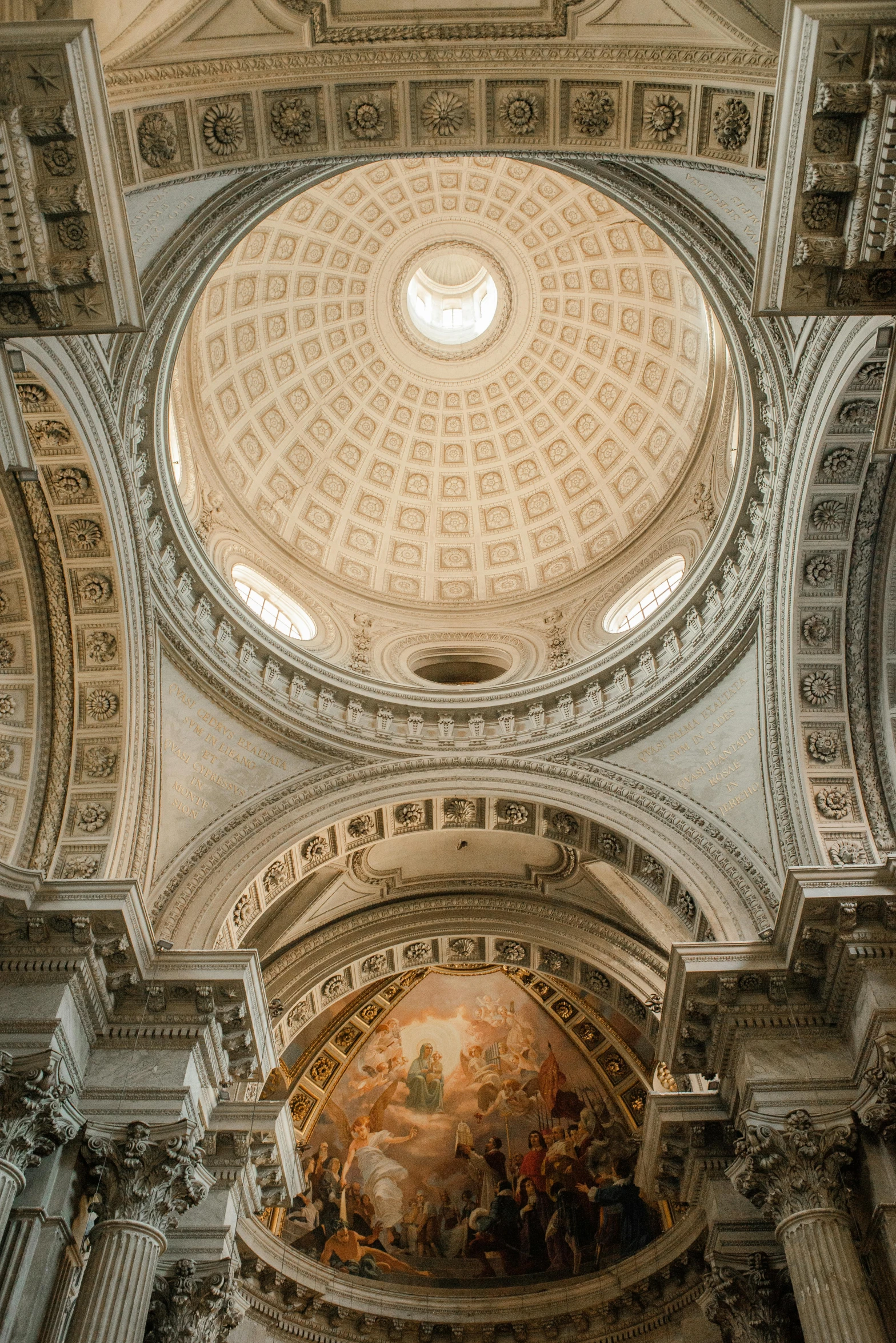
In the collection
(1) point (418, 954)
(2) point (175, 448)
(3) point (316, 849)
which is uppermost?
(2) point (175, 448)

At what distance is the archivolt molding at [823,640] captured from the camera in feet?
50.7

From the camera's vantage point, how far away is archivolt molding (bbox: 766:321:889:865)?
15.5 m

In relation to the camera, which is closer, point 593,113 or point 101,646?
point 593,113

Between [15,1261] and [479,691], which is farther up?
[479,691]

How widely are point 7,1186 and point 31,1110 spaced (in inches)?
30.2

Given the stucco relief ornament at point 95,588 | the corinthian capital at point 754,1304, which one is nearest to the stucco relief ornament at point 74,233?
the stucco relief ornament at point 95,588

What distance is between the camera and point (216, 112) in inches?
437

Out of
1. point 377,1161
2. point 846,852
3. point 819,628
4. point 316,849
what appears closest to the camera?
point 846,852

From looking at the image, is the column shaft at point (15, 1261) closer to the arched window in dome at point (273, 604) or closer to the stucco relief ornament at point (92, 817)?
the stucco relief ornament at point (92, 817)

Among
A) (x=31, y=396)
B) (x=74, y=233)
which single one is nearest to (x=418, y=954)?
(x=31, y=396)

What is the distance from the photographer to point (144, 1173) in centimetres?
1255

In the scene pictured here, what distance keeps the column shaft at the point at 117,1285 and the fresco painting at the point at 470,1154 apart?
9277mm

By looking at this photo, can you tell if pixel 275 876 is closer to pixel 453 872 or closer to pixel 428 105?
pixel 453 872

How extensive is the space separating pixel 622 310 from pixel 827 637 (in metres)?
12.1
